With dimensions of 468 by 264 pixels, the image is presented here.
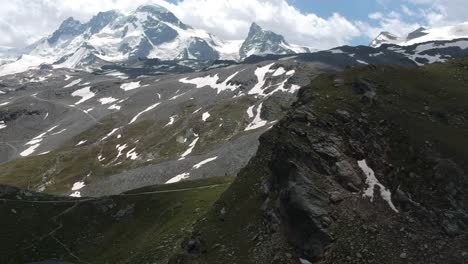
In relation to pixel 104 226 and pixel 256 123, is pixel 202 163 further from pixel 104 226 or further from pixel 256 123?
pixel 104 226

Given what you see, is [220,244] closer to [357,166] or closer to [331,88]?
[357,166]

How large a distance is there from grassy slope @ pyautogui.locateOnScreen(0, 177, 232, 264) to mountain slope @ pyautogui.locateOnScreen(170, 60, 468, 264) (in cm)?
1414

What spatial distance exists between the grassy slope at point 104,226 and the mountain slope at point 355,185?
14137mm

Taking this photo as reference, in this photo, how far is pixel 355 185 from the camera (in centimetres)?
4188

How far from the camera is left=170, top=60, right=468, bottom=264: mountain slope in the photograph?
37.2 m

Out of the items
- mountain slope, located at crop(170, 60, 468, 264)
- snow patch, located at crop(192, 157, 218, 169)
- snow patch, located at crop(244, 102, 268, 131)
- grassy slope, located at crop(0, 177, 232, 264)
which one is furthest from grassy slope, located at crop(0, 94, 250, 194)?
mountain slope, located at crop(170, 60, 468, 264)

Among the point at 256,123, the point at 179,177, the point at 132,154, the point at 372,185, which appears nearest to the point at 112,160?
the point at 132,154

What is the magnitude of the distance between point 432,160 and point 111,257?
3957cm

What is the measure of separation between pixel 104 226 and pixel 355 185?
4268 centimetres

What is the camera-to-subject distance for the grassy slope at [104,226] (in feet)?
203

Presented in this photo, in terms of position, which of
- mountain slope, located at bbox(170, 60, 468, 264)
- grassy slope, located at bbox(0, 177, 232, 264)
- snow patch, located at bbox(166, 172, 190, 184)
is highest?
mountain slope, located at bbox(170, 60, 468, 264)

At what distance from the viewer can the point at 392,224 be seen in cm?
3809

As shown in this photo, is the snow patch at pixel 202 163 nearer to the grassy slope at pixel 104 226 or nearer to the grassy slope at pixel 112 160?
the grassy slope at pixel 112 160

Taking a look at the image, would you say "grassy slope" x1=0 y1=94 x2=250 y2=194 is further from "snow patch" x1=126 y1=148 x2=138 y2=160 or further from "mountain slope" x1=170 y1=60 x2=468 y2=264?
"mountain slope" x1=170 y1=60 x2=468 y2=264
